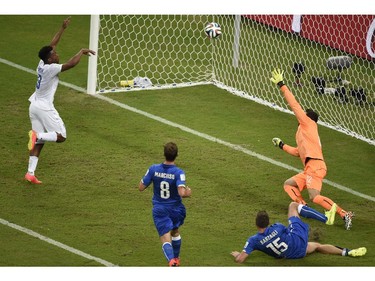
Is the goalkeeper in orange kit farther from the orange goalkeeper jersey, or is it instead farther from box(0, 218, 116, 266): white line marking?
box(0, 218, 116, 266): white line marking

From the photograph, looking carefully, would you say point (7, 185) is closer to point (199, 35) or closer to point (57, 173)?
point (57, 173)

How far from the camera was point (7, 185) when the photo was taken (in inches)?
610

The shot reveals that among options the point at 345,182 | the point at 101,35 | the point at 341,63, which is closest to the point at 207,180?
the point at 345,182

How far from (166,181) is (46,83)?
340 centimetres

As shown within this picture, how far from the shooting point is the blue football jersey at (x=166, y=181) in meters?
12.8

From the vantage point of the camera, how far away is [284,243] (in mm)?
13352

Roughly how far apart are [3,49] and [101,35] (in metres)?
1.85

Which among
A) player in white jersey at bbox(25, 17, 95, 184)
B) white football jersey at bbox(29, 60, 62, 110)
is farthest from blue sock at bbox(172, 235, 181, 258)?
white football jersey at bbox(29, 60, 62, 110)

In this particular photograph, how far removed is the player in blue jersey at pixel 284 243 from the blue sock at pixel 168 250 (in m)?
0.95

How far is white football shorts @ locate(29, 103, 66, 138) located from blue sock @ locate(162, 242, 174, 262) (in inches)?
135

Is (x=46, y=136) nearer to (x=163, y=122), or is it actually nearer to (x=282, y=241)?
(x=163, y=122)

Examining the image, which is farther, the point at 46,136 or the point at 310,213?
the point at 46,136

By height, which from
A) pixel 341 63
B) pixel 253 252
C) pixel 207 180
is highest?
pixel 341 63

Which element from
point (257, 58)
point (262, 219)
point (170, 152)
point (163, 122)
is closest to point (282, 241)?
point (262, 219)
